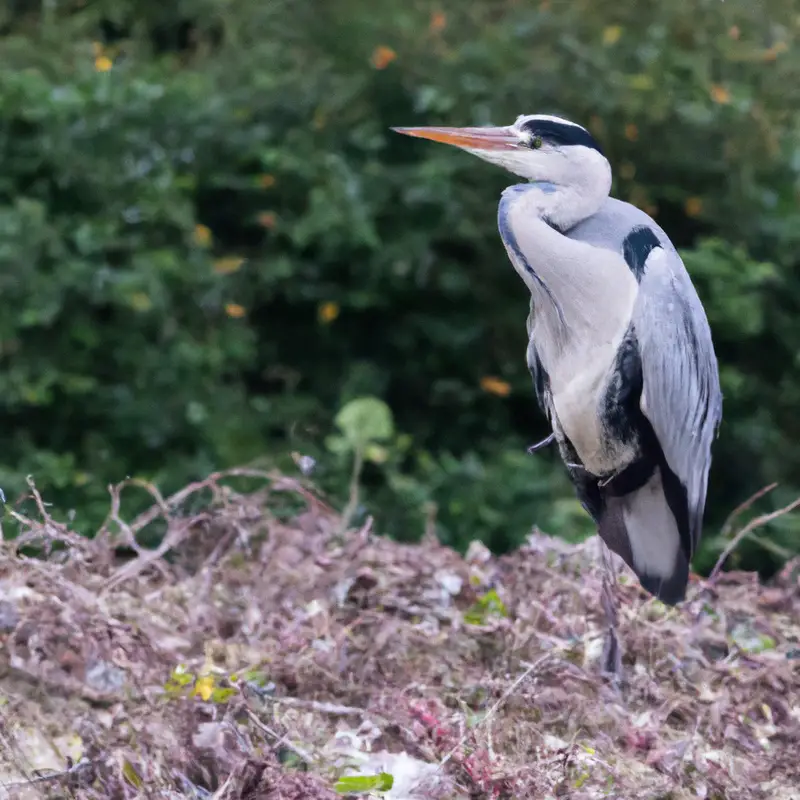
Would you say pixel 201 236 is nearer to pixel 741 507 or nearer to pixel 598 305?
A: pixel 741 507

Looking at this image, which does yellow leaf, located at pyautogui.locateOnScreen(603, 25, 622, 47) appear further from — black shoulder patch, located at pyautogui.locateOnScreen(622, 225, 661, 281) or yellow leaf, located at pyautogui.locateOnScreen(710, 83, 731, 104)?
black shoulder patch, located at pyautogui.locateOnScreen(622, 225, 661, 281)

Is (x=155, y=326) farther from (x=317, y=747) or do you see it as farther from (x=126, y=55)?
(x=317, y=747)

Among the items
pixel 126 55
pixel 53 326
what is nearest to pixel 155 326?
pixel 53 326

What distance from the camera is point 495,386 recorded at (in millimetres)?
5012

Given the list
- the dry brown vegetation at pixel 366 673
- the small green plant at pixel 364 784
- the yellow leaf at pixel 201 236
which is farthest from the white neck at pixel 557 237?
the yellow leaf at pixel 201 236

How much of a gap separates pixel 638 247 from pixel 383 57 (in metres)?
2.73

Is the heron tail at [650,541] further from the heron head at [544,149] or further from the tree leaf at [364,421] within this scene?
the tree leaf at [364,421]

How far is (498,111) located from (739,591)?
2151 mm

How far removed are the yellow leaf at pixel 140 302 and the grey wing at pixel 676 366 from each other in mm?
2452

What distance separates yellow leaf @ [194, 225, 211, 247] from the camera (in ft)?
15.4

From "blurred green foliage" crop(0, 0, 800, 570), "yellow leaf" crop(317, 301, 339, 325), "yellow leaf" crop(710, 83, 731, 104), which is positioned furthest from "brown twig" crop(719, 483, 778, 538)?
"yellow leaf" crop(317, 301, 339, 325)

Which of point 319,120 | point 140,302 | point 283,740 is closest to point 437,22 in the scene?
point 319,120

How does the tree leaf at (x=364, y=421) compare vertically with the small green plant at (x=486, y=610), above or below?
below

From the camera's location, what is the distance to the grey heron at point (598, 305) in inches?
95.3
